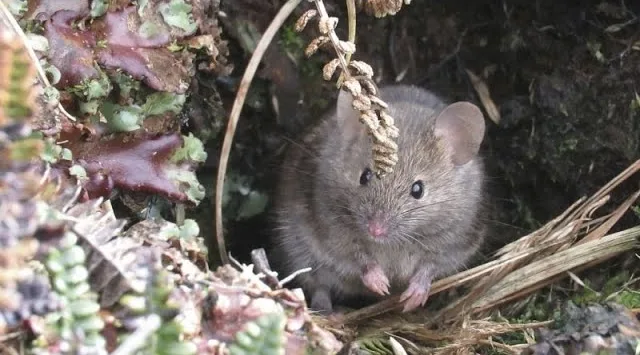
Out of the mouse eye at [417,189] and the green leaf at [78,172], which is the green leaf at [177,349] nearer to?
the green leaf at [78,172]

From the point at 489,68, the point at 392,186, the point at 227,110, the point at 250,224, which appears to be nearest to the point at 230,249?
the point at 250,224

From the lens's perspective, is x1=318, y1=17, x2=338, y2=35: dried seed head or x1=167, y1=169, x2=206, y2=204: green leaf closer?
x1=318, y1=17, x2=338, y2=35: dried seed head

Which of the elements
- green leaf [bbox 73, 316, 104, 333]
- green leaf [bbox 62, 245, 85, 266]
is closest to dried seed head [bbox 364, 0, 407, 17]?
green leaf [bbox 62, 245, 85, 266]

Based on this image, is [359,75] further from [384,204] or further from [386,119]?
[384,204]

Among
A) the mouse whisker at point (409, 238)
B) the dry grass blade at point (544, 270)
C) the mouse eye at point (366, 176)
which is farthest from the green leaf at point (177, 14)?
the dry grass blade at point (544, 270)

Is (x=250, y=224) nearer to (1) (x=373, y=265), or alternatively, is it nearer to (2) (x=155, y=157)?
(1) (x=373, y=265)

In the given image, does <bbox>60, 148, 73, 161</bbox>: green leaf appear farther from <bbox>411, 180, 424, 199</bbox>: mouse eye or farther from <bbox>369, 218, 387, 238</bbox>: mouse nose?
<bbox>411, 180, 424, 199</bbox>: mouse eye
